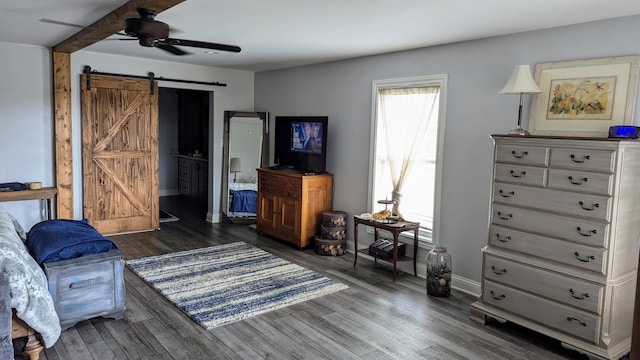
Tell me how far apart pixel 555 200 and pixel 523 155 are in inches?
16.0

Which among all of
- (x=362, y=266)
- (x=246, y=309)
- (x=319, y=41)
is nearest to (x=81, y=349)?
(x=246, y=309)

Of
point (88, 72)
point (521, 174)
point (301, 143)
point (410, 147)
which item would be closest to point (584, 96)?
point (521, 174)

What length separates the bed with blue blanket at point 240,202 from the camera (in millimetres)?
7246

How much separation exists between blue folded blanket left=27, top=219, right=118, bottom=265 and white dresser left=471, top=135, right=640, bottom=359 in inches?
124

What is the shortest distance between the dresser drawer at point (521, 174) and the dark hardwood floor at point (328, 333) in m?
1.19

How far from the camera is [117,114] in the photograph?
619 centimetres

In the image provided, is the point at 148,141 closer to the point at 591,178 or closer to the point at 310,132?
the point at 310,132

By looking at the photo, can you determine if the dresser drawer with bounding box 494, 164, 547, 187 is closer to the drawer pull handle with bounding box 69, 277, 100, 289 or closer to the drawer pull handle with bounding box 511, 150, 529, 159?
the drawer pull handle with bounding box 511, 150, 529, 159

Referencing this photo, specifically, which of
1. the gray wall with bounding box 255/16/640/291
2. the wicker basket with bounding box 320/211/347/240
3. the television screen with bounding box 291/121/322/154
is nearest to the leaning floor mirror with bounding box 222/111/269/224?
the television screen with bounding box 291/121/322/154

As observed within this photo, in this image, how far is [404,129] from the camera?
16.7ft

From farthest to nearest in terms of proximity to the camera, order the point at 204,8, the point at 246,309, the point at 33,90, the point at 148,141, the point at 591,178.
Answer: the point at 148,141
the point at 33,90
the point at 246,309
the point at 204,8
the point at 591,178

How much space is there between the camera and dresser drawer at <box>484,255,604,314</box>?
312cm

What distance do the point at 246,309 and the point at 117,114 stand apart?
370 centimetres

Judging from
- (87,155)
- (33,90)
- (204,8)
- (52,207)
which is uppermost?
(204,8)
